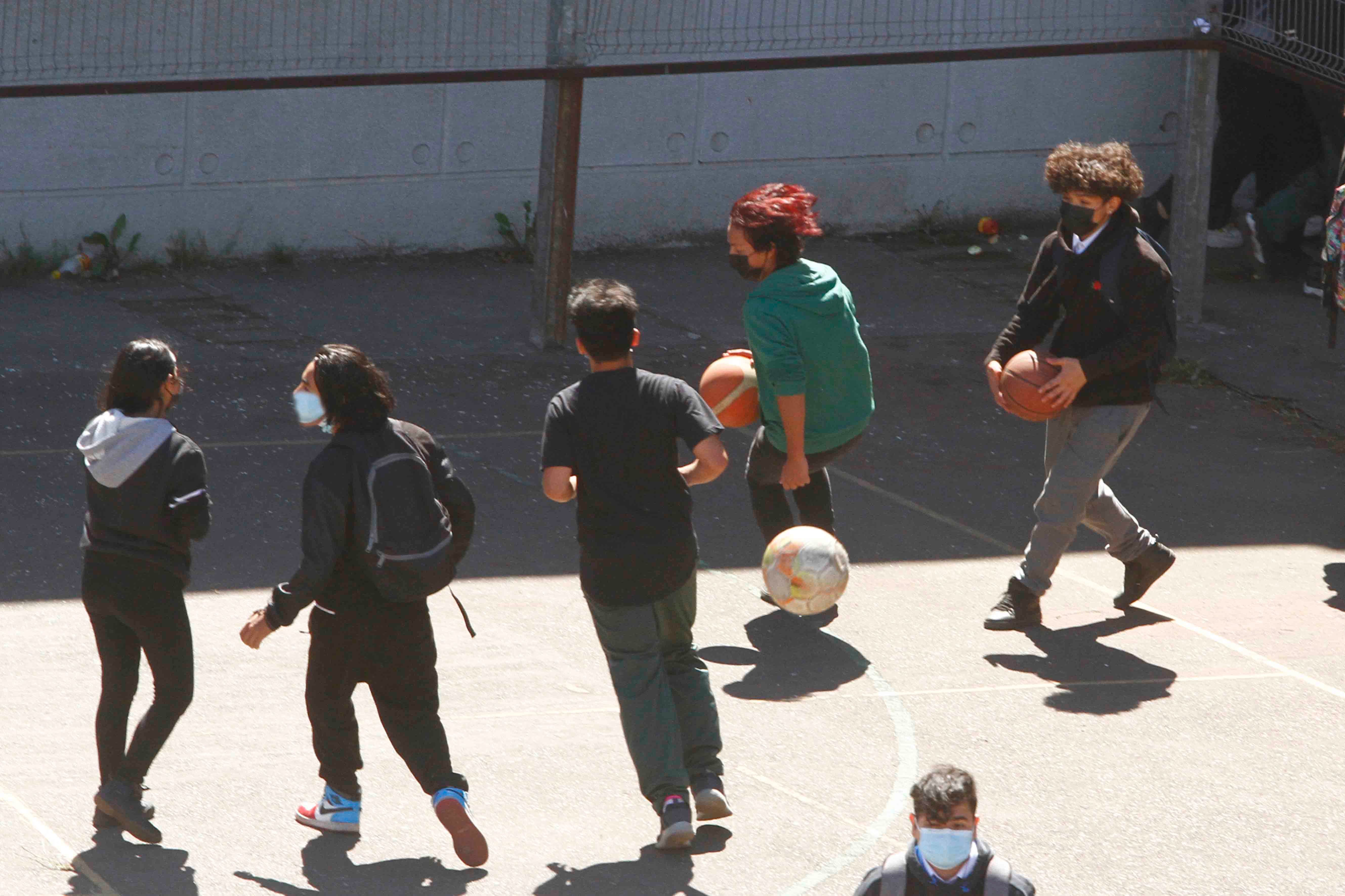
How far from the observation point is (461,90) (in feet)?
44.7

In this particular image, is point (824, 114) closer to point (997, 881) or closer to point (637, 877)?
point (637, 877)

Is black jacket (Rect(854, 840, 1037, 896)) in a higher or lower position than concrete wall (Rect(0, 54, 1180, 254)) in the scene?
lower

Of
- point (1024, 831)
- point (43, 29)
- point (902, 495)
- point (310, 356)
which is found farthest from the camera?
point (43, 29)

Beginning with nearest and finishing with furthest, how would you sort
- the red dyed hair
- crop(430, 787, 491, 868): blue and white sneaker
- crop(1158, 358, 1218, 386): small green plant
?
crop(430, 787, 491, 868): blue and white sneaker
the red dyed hair
crop(1158, 358, 1218, 386): small green plant

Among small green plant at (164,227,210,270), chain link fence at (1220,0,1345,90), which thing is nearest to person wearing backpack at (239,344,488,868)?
chain link fence at (1220,0,1345,90)

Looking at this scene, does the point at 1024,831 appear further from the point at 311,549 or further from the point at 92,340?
the point at 92,340

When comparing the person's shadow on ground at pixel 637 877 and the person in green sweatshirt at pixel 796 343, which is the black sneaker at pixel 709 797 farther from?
the person in green sweatshirt at pixel 796 343

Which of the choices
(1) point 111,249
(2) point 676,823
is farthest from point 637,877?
(1) point 111,249

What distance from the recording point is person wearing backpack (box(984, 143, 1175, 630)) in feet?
22.5

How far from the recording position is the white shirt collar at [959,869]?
3.62 metres

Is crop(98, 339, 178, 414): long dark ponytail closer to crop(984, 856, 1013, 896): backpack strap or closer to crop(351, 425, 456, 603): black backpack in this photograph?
crop(351, 425, 456, 603): black backpack

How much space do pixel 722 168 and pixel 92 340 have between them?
5402mm

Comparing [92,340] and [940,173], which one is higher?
[940,173]

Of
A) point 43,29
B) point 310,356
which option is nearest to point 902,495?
point 310,356
